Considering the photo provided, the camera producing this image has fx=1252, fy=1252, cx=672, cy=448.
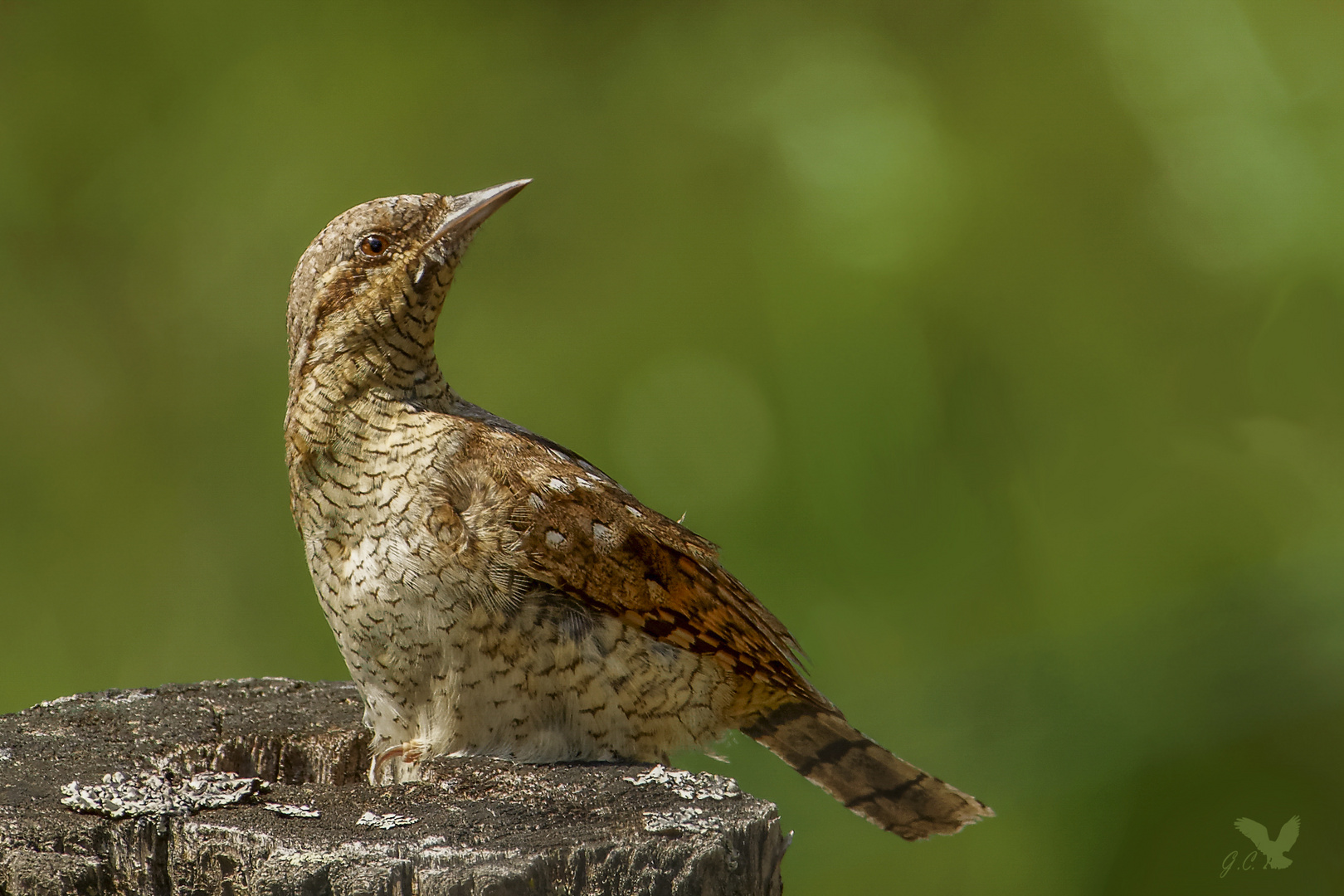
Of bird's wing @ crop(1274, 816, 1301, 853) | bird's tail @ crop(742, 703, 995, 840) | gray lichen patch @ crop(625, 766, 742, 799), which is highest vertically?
gray lichen patch @ crop(625, 766, 742, 799)

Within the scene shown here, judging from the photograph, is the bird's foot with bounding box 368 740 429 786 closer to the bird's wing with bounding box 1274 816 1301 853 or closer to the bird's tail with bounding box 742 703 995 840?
the bird's tail with bounding box 742 703 995 840

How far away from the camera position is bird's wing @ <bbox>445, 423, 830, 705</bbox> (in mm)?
2629

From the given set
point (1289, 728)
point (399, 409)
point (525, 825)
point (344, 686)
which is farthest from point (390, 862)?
point (1289, 728)

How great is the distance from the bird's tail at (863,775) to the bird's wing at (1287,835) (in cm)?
202

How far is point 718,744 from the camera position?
2.95m

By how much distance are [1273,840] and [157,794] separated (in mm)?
3769

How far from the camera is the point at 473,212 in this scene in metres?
2.89

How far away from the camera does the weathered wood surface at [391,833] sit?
1.89 metres

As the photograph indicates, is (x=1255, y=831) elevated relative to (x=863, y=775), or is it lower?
lower

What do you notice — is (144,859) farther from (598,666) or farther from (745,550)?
(745,550)

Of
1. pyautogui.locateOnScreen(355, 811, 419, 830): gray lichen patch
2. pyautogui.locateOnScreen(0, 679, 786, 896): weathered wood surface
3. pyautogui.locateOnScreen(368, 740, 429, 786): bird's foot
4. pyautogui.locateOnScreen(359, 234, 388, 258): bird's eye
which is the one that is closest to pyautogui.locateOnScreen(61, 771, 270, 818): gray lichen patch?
pyautogui.locateOnScreen(0, 679, 786, 896): weathered wood surface

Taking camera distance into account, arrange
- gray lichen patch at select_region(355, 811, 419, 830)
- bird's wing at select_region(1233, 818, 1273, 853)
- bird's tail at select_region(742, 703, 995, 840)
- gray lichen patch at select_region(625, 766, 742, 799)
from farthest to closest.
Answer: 1. bird's wing at select_region(1233, 818, 1273, 853)
2. bird's tail at select_region(742, 703, 995, 840)
3. gray lichen patch at select_region(625, 766, 742, 799)
4. gray lichen patch at select_region(355, 811, 419, 830)

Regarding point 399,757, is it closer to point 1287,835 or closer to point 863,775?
point 863,775

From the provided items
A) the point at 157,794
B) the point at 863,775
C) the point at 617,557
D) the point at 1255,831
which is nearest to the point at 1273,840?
the point at 1255,831
